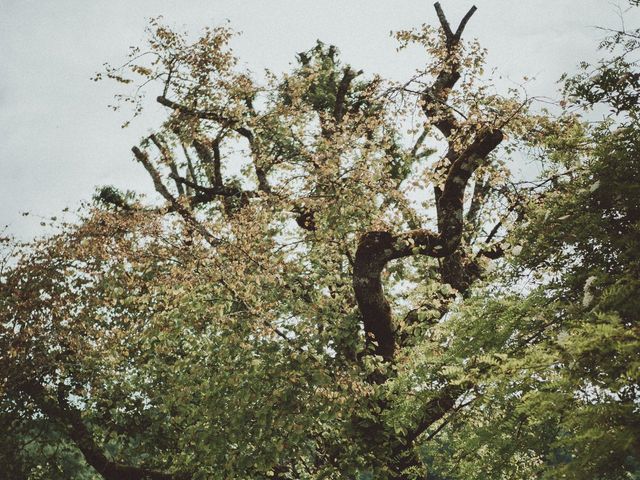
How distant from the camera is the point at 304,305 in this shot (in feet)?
30.8

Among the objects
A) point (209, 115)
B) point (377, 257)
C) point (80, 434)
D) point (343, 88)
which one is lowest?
point (80, 434)

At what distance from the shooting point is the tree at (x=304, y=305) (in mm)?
6180

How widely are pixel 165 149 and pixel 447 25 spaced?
31.8 feet

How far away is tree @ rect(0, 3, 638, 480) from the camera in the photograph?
618cm

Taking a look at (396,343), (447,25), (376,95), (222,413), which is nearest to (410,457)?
(396,343)

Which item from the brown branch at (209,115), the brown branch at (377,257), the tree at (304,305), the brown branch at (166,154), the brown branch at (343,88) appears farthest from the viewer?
the brown branch at (166,154)

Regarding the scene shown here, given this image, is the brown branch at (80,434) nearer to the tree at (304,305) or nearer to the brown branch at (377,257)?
the tree at (304,305)

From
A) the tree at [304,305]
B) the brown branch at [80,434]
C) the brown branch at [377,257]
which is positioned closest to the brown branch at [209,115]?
the tree at [304,305]

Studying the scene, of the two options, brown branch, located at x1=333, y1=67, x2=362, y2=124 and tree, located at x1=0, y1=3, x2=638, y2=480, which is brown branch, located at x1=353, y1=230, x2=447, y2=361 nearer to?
tree, located at x1=0, y1=3, x2=638, y2=480

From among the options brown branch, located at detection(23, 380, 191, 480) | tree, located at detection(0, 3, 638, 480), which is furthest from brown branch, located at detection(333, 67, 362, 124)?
brown branch, located at detection(23, 380, 191, 480)

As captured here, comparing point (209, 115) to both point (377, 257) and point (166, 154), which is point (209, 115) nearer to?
point (166, 154)

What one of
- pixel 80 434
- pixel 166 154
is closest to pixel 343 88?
pixel 166 154

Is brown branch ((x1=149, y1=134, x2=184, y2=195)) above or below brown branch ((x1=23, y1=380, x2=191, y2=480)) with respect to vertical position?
above

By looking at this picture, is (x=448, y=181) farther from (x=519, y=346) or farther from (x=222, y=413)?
(x=222, y=413)
